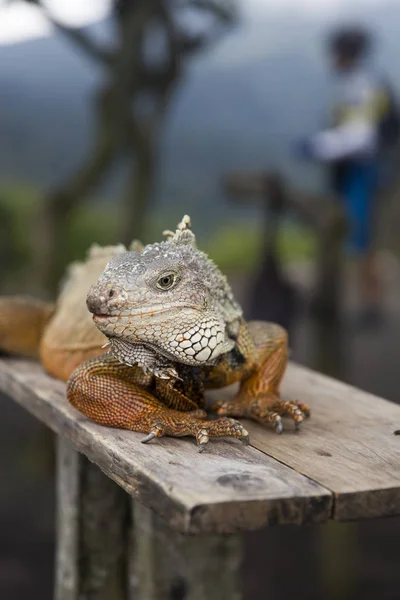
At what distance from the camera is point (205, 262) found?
8.39ft

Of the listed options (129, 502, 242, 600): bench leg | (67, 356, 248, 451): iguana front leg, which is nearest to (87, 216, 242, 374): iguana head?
(67, 356, 248, 451): iguana front leg

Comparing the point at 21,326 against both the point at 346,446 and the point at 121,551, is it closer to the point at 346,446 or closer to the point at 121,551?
the point at 121,551

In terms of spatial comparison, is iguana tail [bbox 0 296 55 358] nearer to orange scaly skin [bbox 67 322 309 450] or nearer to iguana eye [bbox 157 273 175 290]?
orange scaly skin [bbox 67 322 309 450]

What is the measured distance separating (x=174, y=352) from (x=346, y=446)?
0.54 meters

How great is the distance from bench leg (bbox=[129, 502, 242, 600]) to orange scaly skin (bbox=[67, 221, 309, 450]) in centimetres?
54

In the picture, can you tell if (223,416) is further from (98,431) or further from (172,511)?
(172,511)

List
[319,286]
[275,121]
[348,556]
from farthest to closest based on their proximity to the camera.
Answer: [275,121] → [319,286] → [348,556]

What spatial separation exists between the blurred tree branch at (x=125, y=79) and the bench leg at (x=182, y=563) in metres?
3.39

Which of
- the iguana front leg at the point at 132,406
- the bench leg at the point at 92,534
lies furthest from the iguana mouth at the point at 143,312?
the bench leg at the point at 92,534

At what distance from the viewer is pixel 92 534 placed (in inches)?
130

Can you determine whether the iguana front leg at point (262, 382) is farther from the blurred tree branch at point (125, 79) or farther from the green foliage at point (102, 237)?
the green foliage at point (102, 237)

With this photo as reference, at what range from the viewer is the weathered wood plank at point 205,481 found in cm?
191

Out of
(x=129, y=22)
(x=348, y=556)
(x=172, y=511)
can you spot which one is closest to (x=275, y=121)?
(x=129, y=22)

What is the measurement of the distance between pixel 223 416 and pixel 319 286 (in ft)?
11.1
